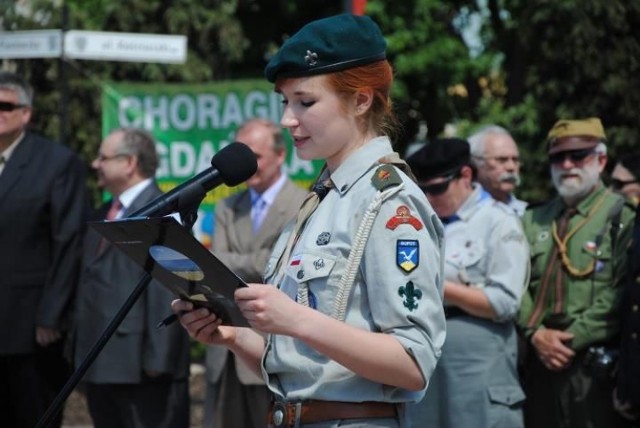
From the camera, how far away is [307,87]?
9.77ft

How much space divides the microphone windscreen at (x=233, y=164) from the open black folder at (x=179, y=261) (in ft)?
1.02

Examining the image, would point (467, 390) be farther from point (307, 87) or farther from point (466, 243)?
point (307, 87)

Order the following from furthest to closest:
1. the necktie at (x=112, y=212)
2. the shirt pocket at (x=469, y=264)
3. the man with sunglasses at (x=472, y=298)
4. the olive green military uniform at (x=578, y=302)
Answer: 1. the necktie at (x=112, y=212)
2. the olive green military uniform at (x=578, y=302)
3. the shirt pocket at (x=469, y=264)
4. the man with sunglasses at (x=472, y=298)

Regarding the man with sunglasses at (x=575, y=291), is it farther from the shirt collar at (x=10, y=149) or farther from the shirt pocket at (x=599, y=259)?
the shirt collar at (x=10, y=149)

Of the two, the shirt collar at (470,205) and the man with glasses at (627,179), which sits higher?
the man with glasses at (627,179)

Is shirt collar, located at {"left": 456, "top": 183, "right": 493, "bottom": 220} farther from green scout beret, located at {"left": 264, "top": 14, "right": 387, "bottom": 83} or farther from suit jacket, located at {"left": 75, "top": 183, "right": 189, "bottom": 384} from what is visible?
green scout beret, located at {"left": 264, "top": 14, "right": 387, "bottom": 83}

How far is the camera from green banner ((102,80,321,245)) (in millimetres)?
9477

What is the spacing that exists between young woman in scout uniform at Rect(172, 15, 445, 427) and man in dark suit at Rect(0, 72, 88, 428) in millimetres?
3527

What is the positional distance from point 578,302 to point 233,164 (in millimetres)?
2976

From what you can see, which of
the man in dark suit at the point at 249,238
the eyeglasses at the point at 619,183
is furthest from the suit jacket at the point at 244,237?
the eyeglasses at the point at 619,183

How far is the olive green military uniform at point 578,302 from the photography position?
220 inches

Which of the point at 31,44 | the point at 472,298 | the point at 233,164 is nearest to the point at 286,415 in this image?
the point at 233,164

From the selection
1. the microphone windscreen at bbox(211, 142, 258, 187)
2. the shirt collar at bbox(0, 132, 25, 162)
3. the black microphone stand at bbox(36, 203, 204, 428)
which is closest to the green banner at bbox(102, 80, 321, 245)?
the shirt collar at bbox(0, 132, 25, 162)

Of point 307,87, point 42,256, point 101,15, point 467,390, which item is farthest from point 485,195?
point 101,15
